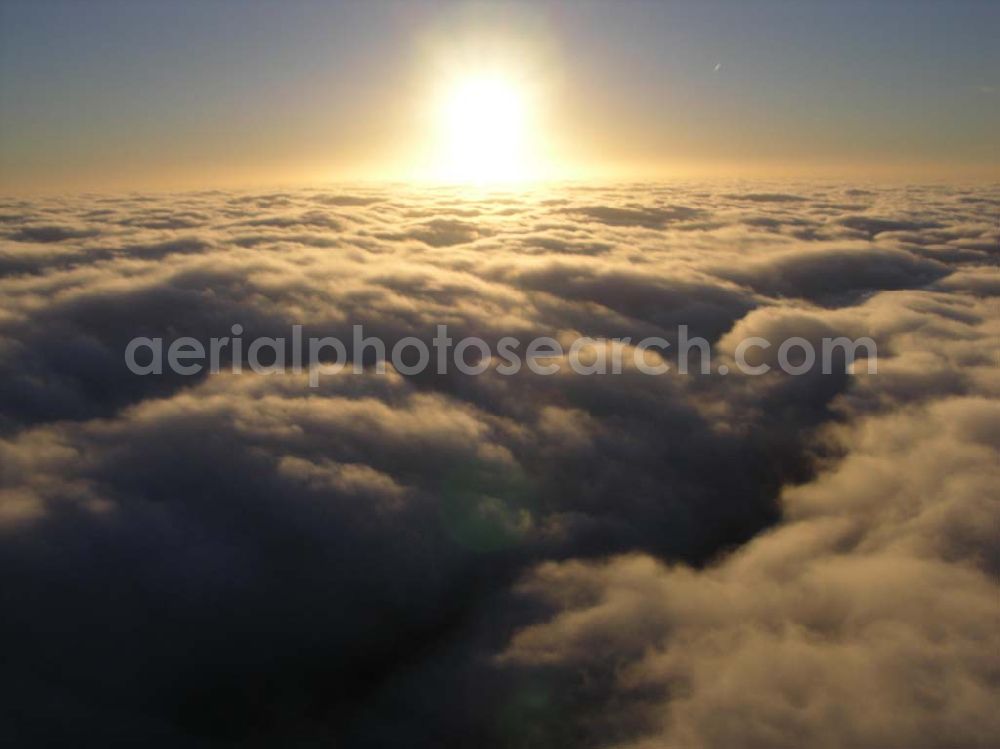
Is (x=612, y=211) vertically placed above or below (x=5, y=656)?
above

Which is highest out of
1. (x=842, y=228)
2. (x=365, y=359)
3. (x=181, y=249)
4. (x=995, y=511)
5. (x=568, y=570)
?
(x=842, y=228)

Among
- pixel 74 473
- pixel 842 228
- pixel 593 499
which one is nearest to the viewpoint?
pixel 74 473

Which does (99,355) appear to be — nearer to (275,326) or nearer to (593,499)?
(275,326)

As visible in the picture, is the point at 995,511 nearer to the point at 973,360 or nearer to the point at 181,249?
the point at 973,360

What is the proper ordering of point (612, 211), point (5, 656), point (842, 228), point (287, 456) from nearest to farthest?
1. point (5, 656)
2. point (287, 456)
3. point (842, 228)
4. point (612, 211)

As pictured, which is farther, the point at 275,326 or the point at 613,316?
the point at 613,316

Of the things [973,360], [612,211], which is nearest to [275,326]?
[973,360]
